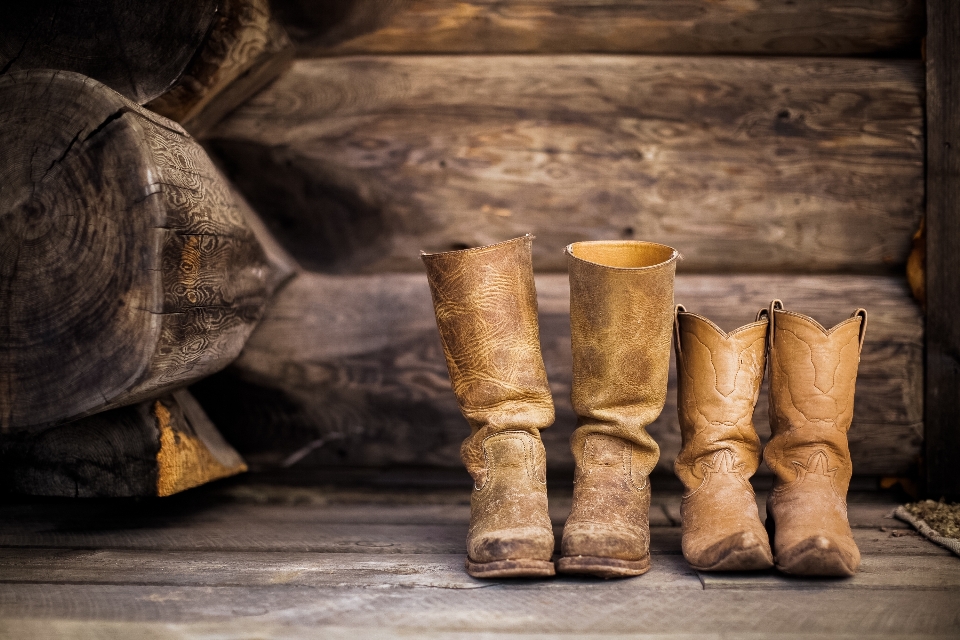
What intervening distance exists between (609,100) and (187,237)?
1140 millimetres

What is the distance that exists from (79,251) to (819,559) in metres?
1.56

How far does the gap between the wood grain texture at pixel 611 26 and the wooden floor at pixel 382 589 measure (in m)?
1.24

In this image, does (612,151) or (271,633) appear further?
(612,151)

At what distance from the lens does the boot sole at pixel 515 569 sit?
4.51ft

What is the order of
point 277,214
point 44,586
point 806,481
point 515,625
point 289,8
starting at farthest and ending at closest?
point 277,214 < point 289,8 < point 806,481 < point 44,586 < point 515,625

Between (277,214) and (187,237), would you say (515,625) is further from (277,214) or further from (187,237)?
(277,214)

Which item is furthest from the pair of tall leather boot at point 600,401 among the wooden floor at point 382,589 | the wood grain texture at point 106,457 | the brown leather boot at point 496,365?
the wood grain texture at point 106,457

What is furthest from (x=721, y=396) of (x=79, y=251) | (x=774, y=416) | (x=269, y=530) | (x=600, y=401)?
(x=79, y=251)

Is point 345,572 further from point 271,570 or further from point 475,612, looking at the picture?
point 475,612

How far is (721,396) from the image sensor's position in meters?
1.54

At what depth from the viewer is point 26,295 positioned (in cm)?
149

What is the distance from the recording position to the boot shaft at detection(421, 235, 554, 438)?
1.53 meters

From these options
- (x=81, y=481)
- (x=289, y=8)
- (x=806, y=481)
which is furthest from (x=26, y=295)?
(x=806, y=481)

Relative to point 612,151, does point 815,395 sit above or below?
below
